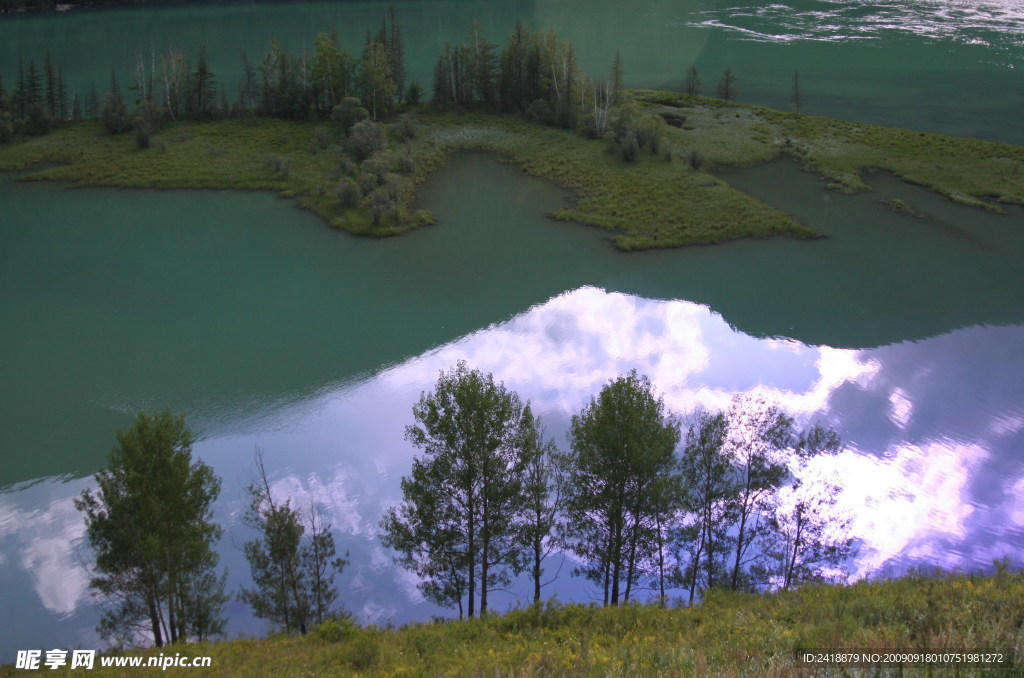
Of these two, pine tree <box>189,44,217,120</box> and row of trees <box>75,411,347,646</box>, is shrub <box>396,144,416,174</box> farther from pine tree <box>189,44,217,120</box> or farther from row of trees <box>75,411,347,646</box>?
row of trees <box>75,411,347,646</box>

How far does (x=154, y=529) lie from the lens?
58.4 feet

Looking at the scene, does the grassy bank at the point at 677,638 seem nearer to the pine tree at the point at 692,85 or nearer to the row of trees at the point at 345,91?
the row of trees at the point at 345,91

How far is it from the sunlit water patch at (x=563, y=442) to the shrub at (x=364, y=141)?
24.0 metres

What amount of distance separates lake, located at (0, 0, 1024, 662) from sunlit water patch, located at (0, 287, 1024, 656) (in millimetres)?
100

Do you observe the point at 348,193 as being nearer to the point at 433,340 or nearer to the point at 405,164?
the point at 405,164

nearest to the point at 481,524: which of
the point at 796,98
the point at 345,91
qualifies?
the point at 345,91

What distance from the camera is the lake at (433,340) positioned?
2409 cm

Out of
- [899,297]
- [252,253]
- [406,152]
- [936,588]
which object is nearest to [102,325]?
[252,253]

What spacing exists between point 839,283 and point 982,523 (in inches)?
647

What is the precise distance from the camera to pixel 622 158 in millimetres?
54781

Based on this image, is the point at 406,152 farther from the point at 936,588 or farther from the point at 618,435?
the point at 936,588

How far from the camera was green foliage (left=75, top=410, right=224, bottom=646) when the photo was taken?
698 inches

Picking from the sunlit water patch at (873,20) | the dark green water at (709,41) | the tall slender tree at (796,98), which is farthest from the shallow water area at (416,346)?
the sunlit water patch at (873,20)

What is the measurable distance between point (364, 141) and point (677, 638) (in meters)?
46.8
